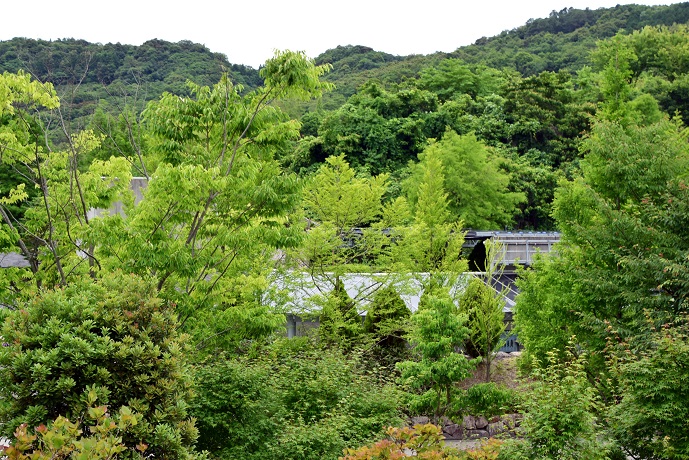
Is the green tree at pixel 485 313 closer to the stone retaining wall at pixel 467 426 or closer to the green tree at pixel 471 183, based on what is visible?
the stone retaining wall at pixel 467 426

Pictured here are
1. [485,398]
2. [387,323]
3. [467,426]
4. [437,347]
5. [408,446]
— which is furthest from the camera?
[387,323]

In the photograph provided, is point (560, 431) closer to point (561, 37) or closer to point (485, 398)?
point (485, 398)

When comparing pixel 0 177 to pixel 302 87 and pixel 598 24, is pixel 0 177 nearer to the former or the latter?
pixel 302 87

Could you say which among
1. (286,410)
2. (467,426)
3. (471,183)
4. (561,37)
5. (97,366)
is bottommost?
(467,426)

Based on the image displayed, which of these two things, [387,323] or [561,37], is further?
[561,37]

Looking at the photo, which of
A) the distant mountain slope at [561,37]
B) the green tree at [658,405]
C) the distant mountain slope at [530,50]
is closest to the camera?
the green tree at [658,405]

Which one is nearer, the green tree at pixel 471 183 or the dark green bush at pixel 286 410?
the dark green bush at pixel 286 410

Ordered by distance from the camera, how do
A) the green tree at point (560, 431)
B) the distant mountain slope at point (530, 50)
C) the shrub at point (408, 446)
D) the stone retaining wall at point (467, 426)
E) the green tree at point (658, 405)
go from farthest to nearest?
the distant mountain slope at point (530, 50)
the stone retaining wall at point (467, 426)
the green tree at point (658, 405)
the green tree at point (560, 431)
the shrub at point (408, 446)

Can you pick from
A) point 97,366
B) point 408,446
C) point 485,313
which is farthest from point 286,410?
point 485,313

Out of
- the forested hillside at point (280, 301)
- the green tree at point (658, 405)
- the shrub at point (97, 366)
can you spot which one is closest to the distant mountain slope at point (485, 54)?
the forested hillside at point (280, 301)

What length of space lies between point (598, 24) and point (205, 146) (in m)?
82.4

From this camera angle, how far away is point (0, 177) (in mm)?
27141

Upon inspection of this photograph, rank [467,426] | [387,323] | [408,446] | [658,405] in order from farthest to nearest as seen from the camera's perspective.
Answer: [387,323], [467,426], [658,405], [408,446]

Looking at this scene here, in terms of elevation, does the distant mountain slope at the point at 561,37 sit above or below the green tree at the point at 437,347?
above
